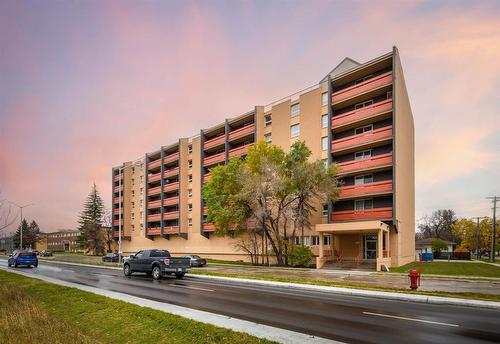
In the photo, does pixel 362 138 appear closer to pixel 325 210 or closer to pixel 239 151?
pixel 325 210

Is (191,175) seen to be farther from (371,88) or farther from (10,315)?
(10,315)

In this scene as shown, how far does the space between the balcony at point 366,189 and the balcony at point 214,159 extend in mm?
20838

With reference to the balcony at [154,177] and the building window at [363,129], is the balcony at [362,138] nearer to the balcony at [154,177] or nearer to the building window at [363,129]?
the building window at [363,129]

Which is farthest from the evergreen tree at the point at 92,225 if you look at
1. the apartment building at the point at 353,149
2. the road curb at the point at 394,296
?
the road curb at the point at 394,296

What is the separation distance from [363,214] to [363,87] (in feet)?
41.6

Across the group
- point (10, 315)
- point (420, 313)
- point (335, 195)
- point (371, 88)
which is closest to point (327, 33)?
point (371, 88)

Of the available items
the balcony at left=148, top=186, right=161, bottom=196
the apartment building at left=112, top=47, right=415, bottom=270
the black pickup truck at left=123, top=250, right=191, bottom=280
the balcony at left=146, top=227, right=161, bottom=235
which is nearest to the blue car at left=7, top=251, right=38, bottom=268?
the apartment building at left=112, top=47, right=415, bottom=270

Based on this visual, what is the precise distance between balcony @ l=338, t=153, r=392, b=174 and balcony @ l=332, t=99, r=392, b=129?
4083 millimetres

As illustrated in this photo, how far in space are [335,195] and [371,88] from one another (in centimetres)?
1114

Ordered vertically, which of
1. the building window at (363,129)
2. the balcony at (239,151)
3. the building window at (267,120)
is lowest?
the balcony at (239,151)

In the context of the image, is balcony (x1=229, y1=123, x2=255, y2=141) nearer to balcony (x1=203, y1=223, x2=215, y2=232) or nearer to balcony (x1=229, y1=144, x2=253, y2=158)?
balcony (x1=229, y1=144, x2=253, y2=158)

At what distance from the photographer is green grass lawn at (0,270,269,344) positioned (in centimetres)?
848

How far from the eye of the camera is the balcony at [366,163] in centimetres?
3384

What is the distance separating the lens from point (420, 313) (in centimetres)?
1202
